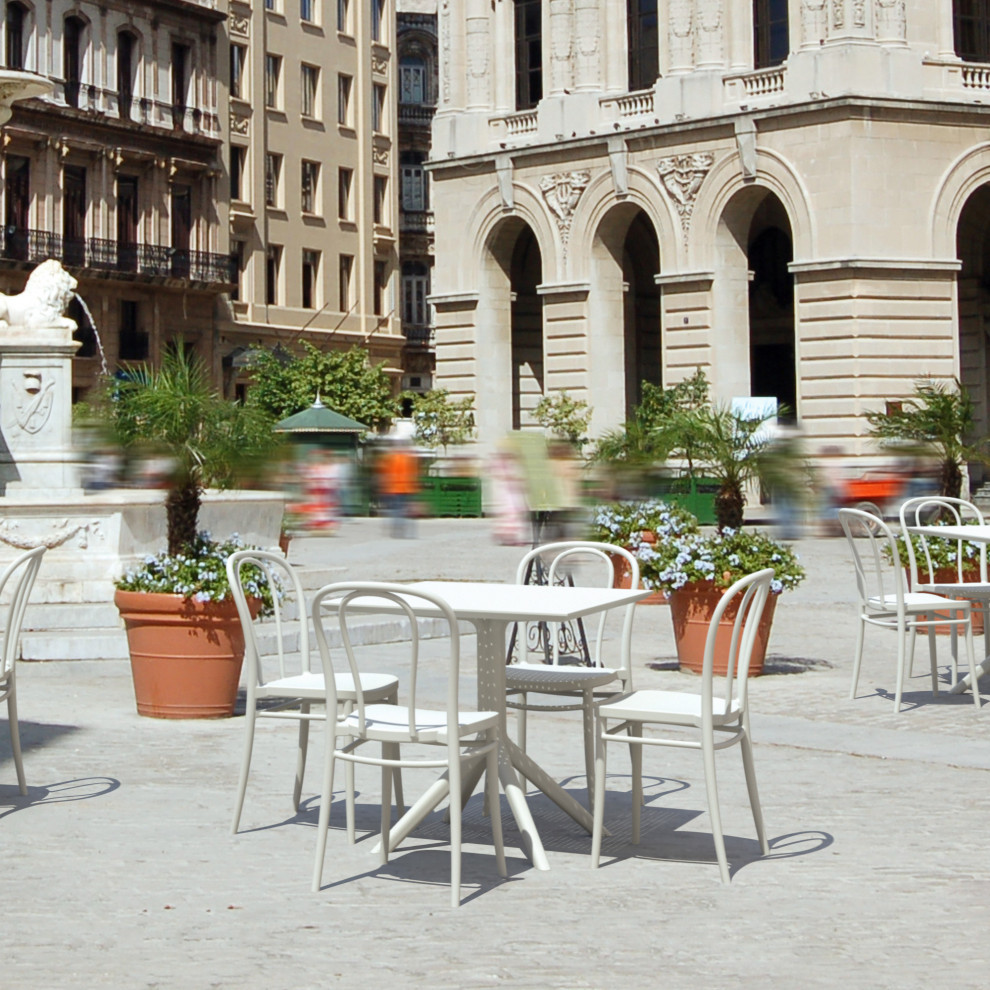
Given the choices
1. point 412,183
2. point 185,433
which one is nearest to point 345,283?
point 412,183

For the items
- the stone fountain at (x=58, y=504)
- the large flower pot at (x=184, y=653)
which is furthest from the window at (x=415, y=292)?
the large flower pot at (x=184, y=653)

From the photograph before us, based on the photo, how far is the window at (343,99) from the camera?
209 ft

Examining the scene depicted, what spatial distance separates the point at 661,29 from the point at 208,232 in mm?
22366

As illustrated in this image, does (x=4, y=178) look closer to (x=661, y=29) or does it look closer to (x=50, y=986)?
(x=661, y=29)

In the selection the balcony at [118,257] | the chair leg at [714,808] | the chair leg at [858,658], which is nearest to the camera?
the chair leg at [714,808]

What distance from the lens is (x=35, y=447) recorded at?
56.1 feet

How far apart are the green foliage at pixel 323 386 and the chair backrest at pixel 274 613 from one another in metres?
35.2

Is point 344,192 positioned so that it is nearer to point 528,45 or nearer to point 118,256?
point 118,256

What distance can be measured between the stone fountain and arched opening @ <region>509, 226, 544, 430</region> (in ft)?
88.4

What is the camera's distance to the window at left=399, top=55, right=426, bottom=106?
71.6 metres

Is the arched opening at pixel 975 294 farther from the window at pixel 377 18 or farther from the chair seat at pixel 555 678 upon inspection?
the chair seat at pixel 555 678

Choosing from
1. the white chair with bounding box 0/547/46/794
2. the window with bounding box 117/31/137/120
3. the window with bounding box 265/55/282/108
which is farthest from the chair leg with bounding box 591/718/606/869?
the window with bounding box 265/55/282/108

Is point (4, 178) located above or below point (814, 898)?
above

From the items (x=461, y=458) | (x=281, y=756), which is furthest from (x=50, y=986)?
(x=461, y=458)
